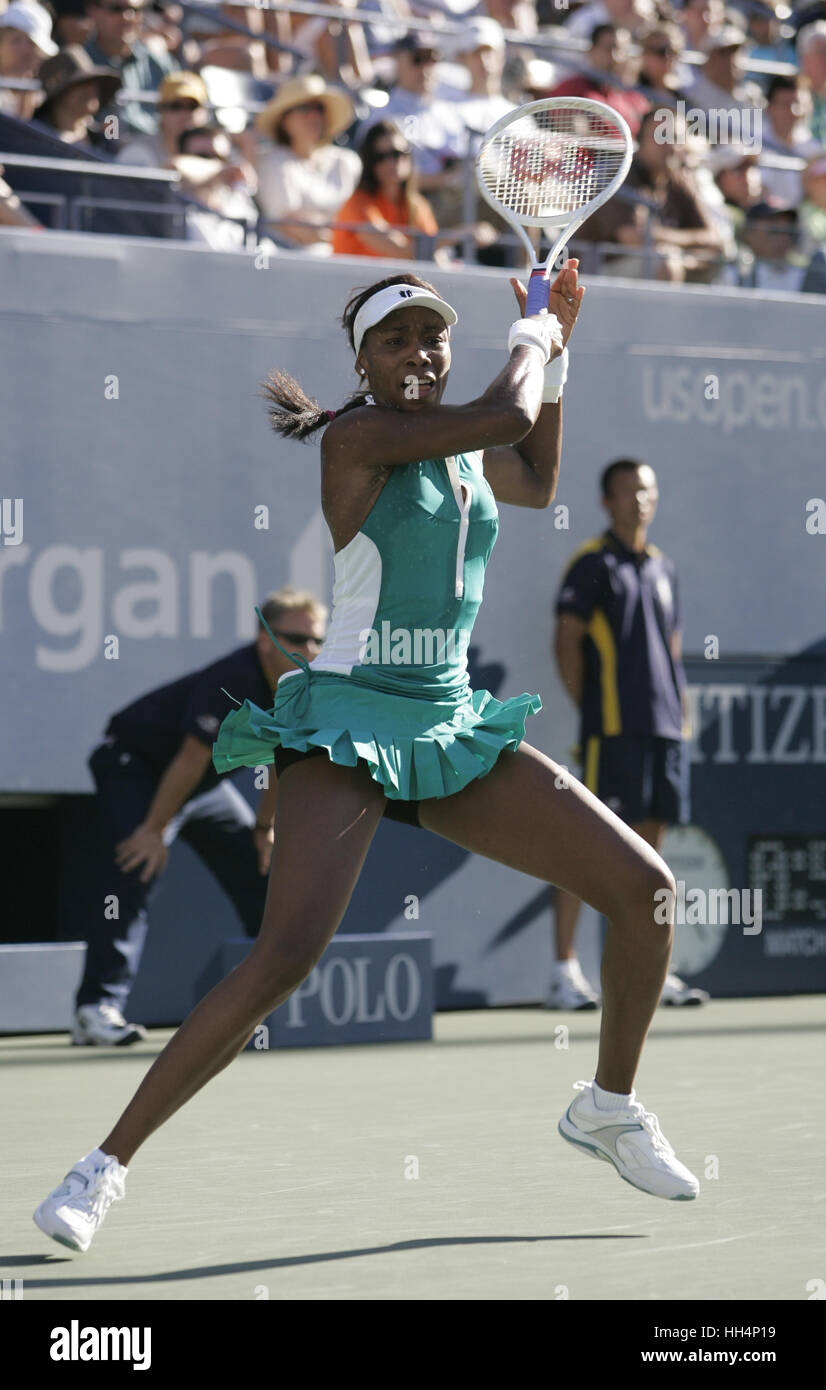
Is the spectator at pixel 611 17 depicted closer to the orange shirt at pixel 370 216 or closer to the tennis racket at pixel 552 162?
the orange shirt at pixel 370 216

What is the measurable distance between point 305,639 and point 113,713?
1.00m

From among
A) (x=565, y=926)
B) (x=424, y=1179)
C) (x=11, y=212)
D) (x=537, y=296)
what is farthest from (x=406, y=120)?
(x=424, y=1179)

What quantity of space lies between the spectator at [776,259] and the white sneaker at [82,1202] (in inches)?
279

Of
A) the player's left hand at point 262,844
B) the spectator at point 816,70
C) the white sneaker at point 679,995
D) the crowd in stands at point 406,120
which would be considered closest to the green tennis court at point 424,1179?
the player's left hand at point 262,844

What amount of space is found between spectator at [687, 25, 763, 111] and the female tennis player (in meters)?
8.83

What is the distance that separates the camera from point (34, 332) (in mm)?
8297

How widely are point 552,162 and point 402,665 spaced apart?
1.53 metres

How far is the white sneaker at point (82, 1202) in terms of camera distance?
387 cm

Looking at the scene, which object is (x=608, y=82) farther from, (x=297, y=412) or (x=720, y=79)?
(x=297, y=412)

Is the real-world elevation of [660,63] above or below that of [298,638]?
above

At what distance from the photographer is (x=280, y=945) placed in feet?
12.9

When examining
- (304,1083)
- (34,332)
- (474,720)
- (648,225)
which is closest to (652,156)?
(648,225)

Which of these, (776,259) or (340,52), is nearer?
(776,259)
